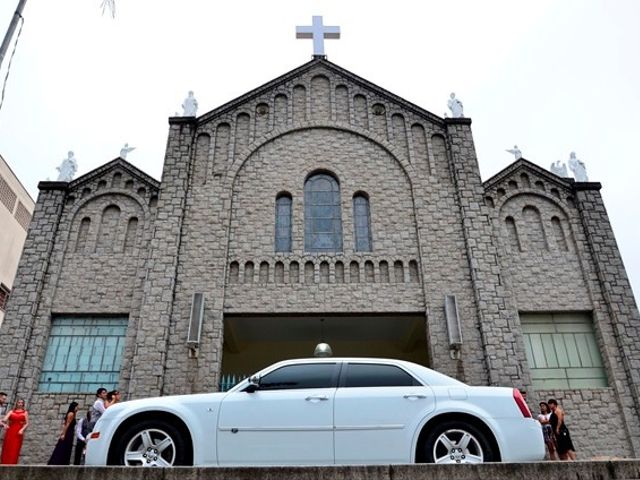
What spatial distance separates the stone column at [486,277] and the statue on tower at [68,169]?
11396mm

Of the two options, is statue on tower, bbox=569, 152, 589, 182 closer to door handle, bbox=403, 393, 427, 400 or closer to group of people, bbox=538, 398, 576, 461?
group of people, bbox=538, 398, 576, 461

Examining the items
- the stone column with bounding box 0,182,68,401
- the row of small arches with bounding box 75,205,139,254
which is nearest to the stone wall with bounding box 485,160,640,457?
the row of small arches with bounding box 75,205,139,254

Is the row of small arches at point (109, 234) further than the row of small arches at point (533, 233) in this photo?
No

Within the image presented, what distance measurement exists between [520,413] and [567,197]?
11353mm

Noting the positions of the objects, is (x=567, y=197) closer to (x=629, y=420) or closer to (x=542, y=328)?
(x=542, y=328)

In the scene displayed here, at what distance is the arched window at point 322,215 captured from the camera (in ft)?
50.3

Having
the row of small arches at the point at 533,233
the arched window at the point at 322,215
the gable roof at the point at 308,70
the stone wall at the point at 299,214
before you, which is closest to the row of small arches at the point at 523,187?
the row of small arches at the point at 533,233

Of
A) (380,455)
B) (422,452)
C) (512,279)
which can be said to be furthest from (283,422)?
(512,279)

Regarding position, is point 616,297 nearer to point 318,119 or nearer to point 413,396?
point 318,119

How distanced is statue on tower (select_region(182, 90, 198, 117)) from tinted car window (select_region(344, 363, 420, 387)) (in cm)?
1222

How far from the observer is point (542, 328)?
14.4m

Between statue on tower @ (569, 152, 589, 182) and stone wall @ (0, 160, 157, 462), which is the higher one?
statue on tower @ (569, 152, 589, 182)

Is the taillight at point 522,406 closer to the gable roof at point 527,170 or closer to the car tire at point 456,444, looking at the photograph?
the car tire at point 456,444

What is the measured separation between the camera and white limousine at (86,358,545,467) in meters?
6.46
